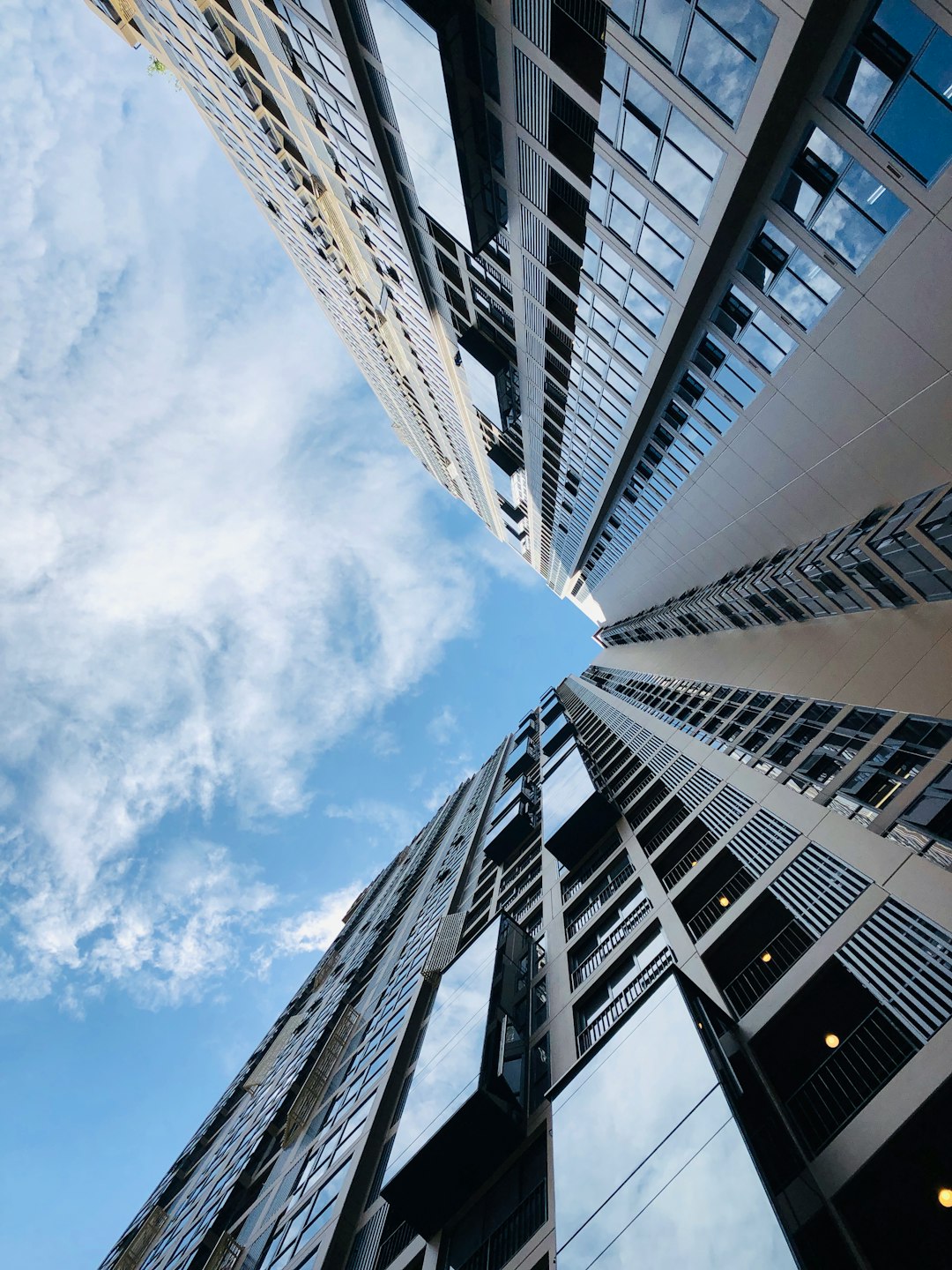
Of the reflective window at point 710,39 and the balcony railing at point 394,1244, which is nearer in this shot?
the reflective window at point 710,39

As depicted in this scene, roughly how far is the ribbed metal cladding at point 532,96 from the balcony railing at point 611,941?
2406 centimetres

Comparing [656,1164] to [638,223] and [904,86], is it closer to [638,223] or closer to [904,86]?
[904,86]

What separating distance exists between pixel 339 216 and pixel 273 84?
805 cm

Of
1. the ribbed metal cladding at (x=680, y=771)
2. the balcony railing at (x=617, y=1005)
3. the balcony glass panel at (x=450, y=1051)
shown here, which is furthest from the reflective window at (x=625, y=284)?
the balcony glass panel at (x=450, y=1051)

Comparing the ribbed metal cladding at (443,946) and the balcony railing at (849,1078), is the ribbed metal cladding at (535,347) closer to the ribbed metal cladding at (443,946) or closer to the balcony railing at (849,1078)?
the ribbed metal cladding at (443,946)

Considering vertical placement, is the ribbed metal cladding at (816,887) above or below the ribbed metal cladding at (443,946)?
below

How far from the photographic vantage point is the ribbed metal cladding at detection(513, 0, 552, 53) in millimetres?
17266

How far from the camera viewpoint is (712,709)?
35.1 metres

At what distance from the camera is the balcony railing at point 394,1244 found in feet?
54.3

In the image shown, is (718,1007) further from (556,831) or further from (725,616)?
(725,616)

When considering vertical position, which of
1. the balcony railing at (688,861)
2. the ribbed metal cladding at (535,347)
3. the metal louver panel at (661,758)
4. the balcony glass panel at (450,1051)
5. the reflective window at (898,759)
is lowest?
the reflective window at (898,759)

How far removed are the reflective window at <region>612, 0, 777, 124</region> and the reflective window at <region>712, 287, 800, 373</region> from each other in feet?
22.2

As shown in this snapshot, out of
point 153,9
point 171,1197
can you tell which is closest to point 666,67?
point 153,9

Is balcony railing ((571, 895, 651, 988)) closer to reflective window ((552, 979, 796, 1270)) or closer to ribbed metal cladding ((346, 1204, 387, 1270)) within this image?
reflective window ((552, 979, 796, 1270))
